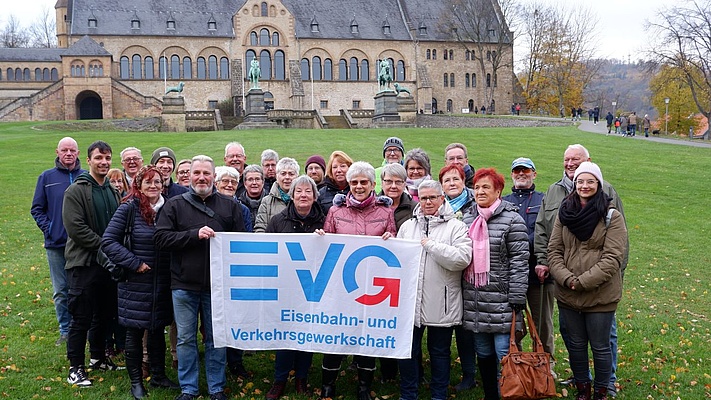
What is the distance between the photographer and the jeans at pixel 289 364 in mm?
6523

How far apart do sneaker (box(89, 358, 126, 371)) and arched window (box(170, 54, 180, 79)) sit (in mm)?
56950

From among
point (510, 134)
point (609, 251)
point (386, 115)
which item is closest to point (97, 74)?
point (386, 115)

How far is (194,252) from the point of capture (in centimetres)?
614

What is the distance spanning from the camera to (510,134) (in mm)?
34375

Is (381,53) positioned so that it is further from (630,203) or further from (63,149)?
(63,149)

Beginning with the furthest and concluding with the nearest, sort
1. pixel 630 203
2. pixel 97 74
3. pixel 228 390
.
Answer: pixel 97 74 → pixel 630 203 → pixel 228 390

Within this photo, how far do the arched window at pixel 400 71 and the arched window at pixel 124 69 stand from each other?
88.1ft

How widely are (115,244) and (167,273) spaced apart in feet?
1.87

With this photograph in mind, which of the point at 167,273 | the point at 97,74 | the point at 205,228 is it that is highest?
the point at 97,74

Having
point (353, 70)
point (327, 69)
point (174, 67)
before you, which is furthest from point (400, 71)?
point (174, 67)

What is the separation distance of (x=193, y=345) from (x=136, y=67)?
58.6 meters

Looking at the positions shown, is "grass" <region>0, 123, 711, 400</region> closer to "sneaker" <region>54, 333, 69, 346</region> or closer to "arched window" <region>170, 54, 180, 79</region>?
"sneaker" <region>54, 333, 69, 346</region>

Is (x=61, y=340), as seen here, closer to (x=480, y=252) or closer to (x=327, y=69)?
(x=480, y=252)

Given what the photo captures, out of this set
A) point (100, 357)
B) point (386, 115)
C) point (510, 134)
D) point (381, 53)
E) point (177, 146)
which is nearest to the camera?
point (100, 357)
